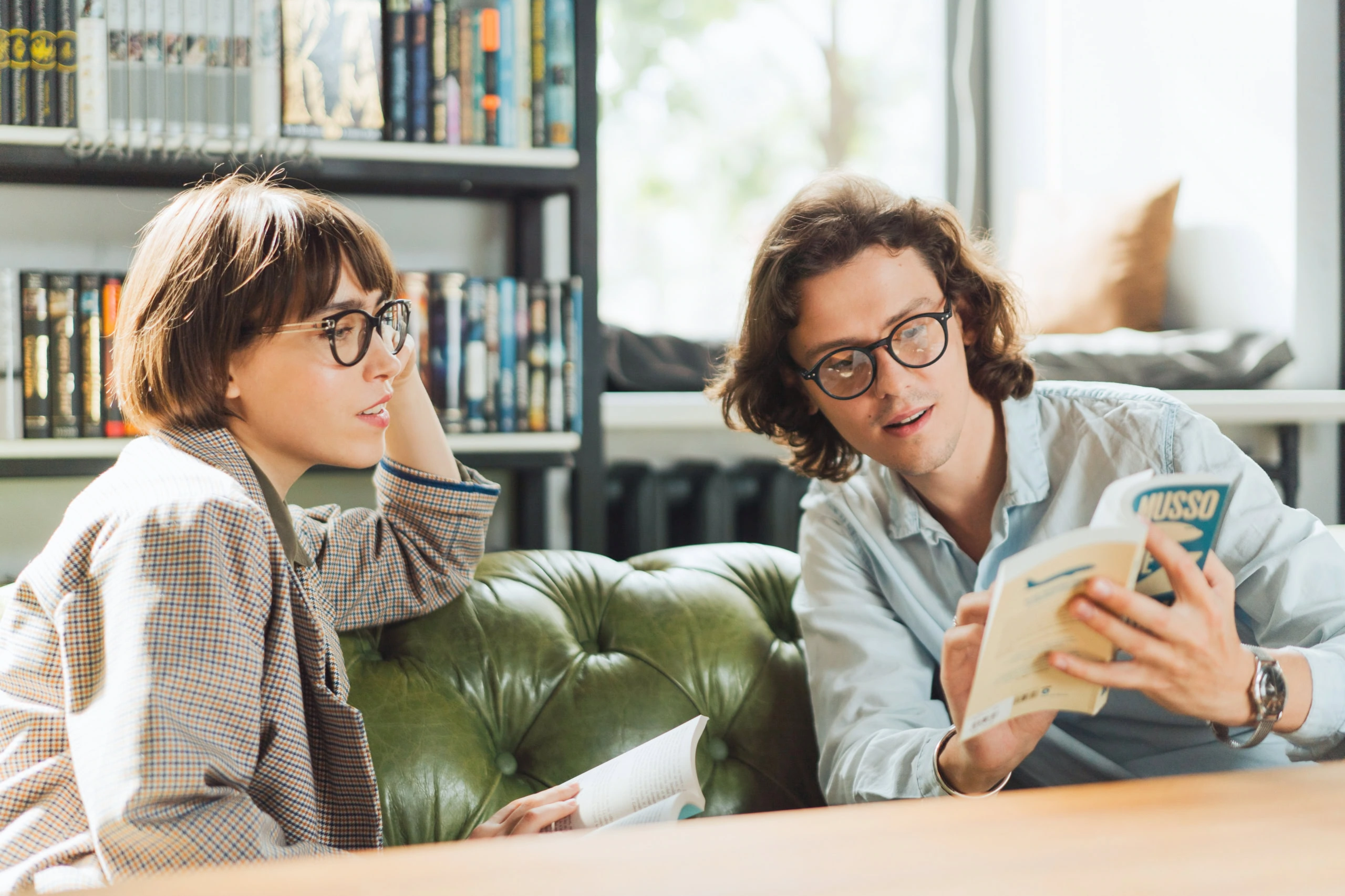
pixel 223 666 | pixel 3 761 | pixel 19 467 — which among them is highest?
pixel 19 467

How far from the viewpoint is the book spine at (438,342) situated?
1864 mm

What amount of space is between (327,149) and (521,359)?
0.46 meters

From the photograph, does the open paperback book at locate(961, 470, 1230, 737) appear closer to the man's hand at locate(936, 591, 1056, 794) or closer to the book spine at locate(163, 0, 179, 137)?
the man's hand at locate(936, 591, 1056, 794)

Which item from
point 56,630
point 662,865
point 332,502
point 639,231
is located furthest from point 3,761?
point 639,231

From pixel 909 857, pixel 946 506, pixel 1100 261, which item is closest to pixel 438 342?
pixel 946 506

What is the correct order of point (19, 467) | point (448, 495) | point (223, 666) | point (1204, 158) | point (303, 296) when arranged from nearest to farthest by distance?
1. point (223, 666)
2. point (303, 296)
3. point (448, 495)
4. point (19, 467)
5. point (1204, 158)

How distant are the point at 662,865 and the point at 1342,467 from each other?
253 cm

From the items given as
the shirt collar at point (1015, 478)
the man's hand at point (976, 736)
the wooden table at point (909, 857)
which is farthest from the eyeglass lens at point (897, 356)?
the wooden table at point (909, 857)

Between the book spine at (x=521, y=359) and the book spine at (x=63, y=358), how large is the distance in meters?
0.68

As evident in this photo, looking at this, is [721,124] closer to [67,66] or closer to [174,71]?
[174,71]

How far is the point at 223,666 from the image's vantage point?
0.93 metres

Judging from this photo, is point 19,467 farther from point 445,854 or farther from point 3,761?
point 445,854

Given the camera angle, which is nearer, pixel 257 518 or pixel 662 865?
pixel 662 865

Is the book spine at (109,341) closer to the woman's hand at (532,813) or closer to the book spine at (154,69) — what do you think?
the book spine at (154,69)
